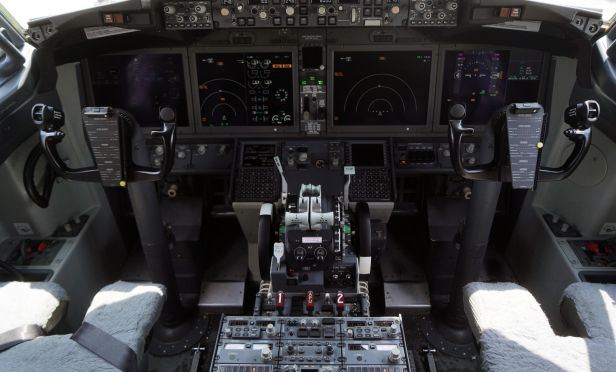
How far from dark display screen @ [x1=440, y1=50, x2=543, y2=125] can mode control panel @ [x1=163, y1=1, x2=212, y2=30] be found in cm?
142

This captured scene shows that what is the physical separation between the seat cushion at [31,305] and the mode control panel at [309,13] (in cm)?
159

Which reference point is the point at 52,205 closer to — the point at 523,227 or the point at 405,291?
the point at 405,291

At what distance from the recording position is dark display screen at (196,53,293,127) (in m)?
2.88

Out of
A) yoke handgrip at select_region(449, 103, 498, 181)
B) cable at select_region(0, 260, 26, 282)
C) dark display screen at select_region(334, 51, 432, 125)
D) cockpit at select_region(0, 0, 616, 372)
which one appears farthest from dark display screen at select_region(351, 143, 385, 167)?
cable at select_region(0, 260, 26, 282)

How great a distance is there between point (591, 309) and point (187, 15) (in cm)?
238

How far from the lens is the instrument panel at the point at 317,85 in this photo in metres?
2.86

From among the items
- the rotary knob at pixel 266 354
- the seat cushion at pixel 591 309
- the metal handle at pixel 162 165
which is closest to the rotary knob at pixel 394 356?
the rotary knob at pixel 266 354

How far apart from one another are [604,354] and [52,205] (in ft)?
9.45

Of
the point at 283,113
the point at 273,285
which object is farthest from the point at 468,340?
the point at 283,113

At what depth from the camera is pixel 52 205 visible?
2846mm

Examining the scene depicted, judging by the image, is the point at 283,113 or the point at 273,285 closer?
the point at 273,285

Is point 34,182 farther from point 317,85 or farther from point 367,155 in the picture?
point 367,155

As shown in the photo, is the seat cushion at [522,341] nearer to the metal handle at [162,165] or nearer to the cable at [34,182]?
the metal handle at [162,165]

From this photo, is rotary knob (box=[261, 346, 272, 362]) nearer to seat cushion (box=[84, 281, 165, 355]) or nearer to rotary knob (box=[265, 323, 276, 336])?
rotary knob (box=[265, 323, 276, 336])
